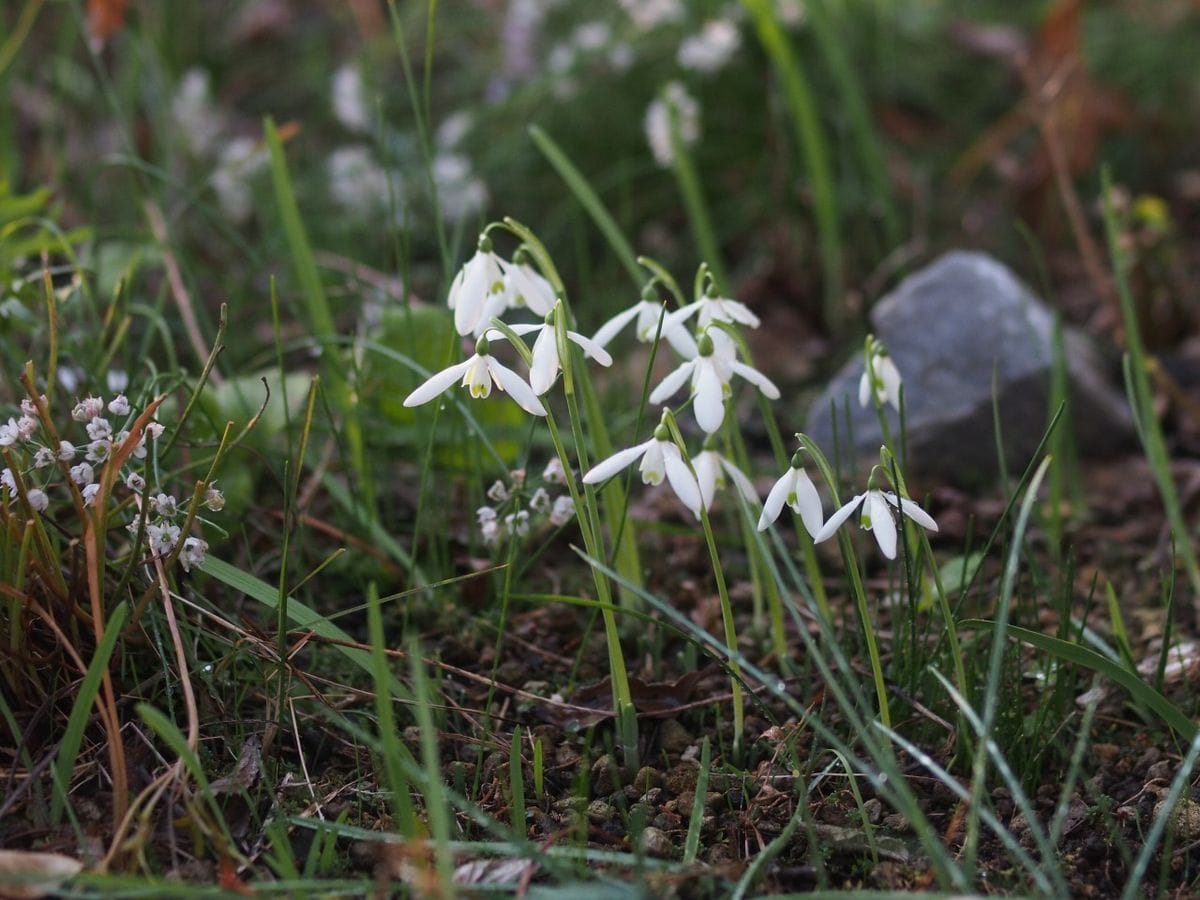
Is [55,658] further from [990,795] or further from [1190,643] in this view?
[1190,643]

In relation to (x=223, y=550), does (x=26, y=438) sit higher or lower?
higher

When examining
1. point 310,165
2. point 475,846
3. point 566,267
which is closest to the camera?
point 475,846

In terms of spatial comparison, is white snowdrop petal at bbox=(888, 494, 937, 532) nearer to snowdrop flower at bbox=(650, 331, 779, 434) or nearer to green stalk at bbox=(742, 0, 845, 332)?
snowdrop flower at bbox=(650, 331, 779, 434)

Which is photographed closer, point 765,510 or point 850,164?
point 765,510

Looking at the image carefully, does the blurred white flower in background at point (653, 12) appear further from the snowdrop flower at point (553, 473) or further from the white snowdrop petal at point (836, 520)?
the white snowdrop petal at point (836, 520)

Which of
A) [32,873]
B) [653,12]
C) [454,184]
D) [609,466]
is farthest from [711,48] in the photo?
[32,873]

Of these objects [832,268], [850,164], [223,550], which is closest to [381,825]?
[223,550]

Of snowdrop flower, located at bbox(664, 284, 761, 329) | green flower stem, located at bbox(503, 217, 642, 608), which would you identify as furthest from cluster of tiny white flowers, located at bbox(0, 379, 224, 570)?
snowdrop flower, located at bbox(664, 284, 761, 329)

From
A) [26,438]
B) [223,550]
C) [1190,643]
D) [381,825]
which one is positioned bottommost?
[1190,643]
